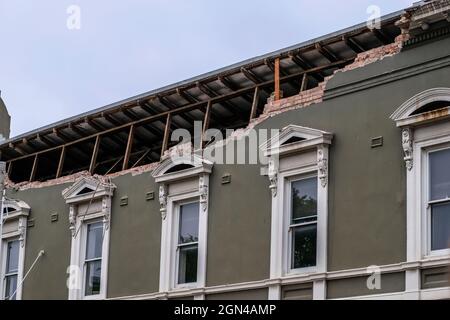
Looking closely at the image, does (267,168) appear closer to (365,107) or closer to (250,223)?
(250,223)

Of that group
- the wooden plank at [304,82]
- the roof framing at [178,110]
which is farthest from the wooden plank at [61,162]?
the wooden plank at [304,82]

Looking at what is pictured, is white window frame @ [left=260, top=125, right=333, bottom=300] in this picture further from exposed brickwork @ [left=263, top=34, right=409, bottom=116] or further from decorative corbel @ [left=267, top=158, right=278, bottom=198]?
exposed brickwork @ [left=263, top=34, right=409, bottom=116]

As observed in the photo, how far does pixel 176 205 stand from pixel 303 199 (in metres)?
3.49

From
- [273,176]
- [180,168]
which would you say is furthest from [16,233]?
[273,176]

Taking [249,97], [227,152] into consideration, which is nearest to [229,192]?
[227,152]

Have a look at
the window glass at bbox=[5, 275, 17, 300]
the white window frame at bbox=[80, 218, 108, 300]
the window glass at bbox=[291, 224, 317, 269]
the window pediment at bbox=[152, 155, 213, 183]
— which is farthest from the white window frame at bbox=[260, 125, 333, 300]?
the window glass at bbox=[5, 275, 17, 300]

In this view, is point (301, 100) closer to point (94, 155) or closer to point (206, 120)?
point (206, 120)

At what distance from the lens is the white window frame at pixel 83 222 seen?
22.6 meters

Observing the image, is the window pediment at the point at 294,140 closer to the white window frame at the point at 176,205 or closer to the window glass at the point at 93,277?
the white window frame at the point at 176,205

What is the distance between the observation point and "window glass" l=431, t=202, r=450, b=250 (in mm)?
16562

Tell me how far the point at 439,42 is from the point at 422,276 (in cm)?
393

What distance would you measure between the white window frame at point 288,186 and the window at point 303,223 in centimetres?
9

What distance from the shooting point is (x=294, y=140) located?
19062 mm
